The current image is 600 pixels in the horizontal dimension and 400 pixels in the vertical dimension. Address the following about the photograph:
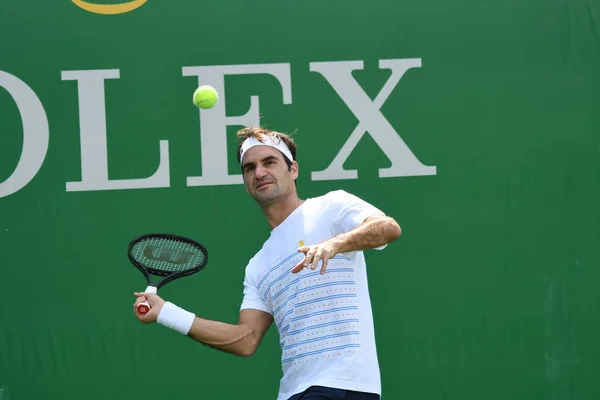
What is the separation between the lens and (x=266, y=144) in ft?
10.5

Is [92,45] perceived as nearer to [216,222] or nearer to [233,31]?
[233,31]

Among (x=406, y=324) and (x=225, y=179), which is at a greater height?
(x=225, y=179)

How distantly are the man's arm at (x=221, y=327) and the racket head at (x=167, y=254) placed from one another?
161 millimetres

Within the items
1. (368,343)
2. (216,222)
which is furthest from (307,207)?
(216,222)

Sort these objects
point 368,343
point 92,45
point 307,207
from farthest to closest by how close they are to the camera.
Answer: point 92,45, point 307,207, point 368,343

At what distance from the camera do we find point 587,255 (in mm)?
3900

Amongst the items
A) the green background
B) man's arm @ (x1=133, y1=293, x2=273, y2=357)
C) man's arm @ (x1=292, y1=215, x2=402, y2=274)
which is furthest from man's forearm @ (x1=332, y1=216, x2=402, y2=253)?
the green background

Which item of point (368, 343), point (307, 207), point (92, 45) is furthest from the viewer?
point (92, 45)

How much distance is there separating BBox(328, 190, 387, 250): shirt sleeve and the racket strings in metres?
0.44

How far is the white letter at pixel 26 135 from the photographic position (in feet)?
12.4

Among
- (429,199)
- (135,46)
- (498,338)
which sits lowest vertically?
(498,338)

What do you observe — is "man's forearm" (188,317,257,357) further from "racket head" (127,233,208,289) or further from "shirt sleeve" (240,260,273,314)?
"racket head" (127,233,208,289)

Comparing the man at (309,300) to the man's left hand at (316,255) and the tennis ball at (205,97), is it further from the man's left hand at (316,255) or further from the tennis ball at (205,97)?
the tennis ball at (205,97)

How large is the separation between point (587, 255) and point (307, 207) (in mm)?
1349
